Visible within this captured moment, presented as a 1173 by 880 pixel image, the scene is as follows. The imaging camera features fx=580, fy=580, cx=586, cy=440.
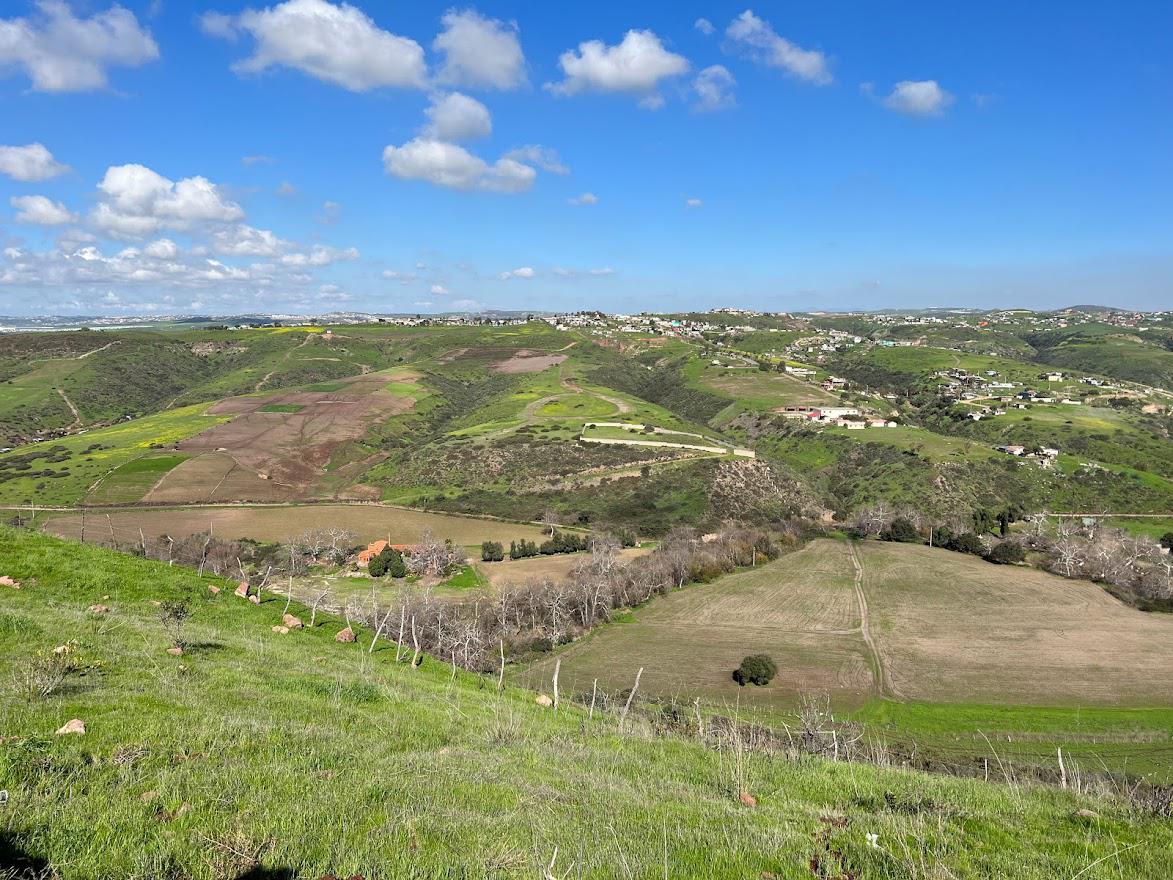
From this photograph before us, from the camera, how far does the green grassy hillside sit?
17.8ft

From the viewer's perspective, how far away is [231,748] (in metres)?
8.02

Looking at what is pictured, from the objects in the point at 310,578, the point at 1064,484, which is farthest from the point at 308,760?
the point at 1064,484

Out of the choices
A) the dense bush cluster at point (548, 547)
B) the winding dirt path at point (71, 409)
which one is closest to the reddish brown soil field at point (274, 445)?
the winding dirt path at point (71, 409)

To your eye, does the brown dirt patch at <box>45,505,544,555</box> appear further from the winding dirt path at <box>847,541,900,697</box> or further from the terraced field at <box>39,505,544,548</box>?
the winding dirt path at <box>847,541,900,697</box>

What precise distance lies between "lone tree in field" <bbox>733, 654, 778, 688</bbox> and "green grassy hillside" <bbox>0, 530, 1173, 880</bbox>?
1349 inches

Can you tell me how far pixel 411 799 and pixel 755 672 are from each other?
142ft

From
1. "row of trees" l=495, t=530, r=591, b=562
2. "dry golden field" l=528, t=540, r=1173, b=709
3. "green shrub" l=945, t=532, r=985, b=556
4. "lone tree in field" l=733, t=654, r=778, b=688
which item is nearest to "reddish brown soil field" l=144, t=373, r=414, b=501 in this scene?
"row of trees" l=495, t=530, r=591, b=562

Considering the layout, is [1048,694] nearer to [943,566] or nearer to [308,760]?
[943,566]

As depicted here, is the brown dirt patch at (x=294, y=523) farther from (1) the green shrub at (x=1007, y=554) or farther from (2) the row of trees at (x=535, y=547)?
(1) the green shrub at (x=1007, y=554)

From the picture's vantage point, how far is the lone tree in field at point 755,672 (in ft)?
148

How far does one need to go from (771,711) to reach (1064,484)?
92472mm

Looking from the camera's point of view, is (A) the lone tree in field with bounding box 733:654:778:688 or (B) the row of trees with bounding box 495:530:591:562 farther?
(B) the row of trees with bounding box 495:530:591:562

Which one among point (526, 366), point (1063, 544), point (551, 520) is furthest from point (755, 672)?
point (526, 366)

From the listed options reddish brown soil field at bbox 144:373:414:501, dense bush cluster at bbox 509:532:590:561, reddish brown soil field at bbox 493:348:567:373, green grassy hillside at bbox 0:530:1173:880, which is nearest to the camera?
green grassy hillside at bbox 0:530:1173:880
